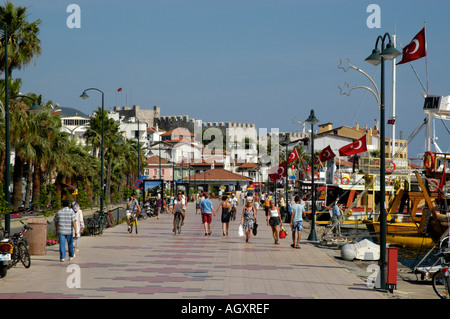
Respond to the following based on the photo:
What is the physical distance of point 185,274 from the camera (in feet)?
49.6

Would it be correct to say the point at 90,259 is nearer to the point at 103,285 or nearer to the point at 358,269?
the point at 103,285

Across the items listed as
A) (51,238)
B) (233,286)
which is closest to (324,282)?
(233,286)

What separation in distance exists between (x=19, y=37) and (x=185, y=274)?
1071 inches

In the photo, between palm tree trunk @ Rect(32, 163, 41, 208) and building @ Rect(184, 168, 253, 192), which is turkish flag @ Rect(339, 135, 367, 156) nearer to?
palm tree trunk @ Rect(32, 163, 41, 208)

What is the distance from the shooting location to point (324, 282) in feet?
47.0

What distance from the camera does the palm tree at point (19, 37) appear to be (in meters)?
37.3

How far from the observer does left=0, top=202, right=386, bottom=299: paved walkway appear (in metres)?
12.4

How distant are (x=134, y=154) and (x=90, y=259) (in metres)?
70.1

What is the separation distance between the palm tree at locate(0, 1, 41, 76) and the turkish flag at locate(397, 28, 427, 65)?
72.1 ft

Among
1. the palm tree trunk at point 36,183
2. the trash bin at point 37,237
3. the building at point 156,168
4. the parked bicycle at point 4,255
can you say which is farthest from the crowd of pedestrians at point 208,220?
the building at point 156,168

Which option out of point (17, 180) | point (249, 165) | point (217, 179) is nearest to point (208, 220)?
point (17, 180)

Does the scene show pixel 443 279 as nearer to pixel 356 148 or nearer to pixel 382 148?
pixel 382 148

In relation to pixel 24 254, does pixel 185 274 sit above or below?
below
